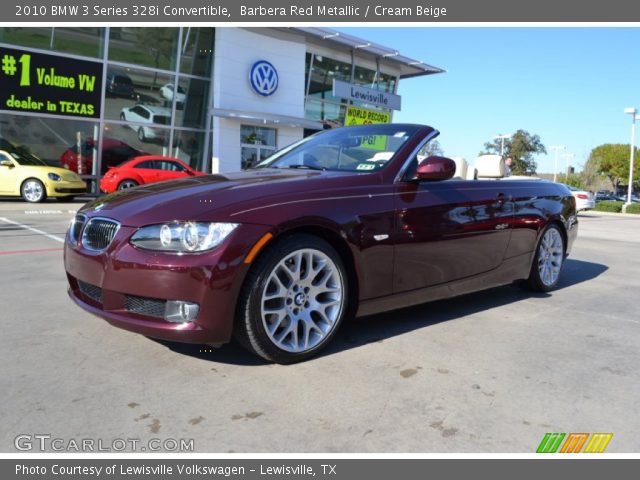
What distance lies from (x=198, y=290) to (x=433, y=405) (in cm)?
132

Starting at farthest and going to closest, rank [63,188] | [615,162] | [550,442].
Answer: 1. [615,162]
2. [63,188]
3. [550,442]

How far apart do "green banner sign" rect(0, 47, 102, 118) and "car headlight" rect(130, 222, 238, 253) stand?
17.2 meters

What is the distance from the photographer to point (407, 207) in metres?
3.67

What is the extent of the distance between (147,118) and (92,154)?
262 cm

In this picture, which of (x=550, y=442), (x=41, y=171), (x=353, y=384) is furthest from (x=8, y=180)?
(x=550, y=442)

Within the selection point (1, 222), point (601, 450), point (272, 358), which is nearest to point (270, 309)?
point (272, 358)

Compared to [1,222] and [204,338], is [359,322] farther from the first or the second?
[1,222]

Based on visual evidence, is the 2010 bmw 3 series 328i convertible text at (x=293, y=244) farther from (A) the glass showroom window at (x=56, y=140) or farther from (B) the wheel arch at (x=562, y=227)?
(A) the glass showroom window at (x=56, y=140)

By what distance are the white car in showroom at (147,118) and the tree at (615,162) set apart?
64299 mm

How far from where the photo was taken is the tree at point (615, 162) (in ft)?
238

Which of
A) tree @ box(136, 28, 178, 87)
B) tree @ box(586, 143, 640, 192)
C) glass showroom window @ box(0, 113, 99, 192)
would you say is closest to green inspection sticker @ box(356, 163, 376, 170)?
glass showroom window @ box(0, 113, 99, 192)

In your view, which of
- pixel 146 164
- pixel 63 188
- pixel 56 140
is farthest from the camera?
pixel 56 140

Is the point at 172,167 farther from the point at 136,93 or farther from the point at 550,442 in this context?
the point at 550,442

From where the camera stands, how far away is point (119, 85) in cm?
1959
